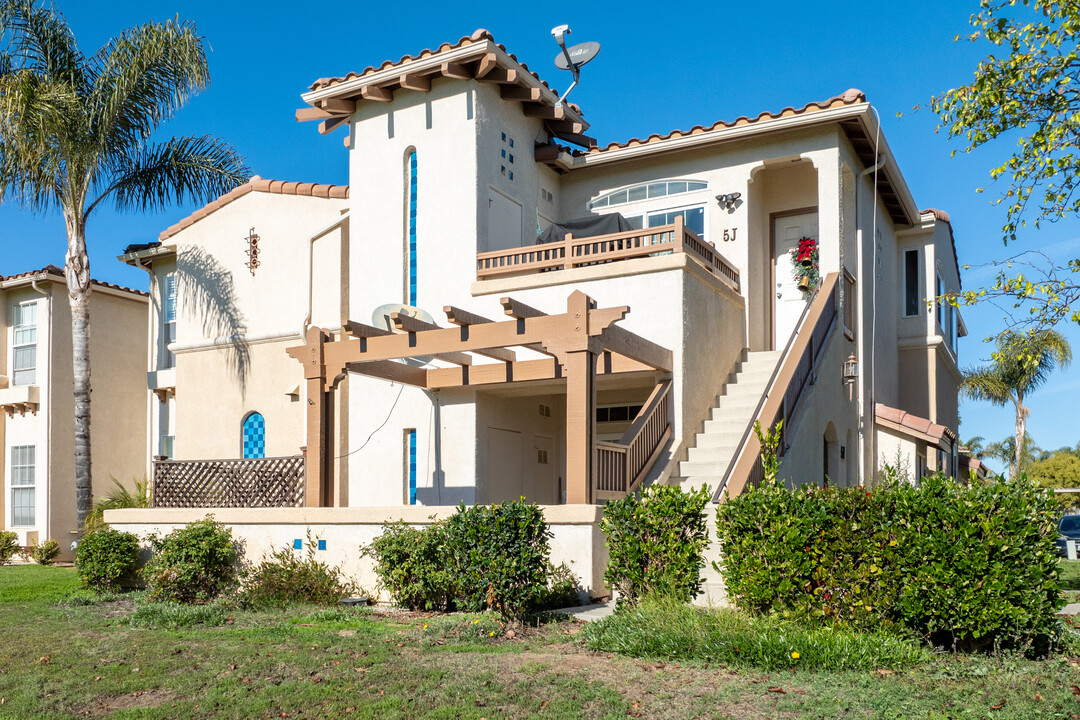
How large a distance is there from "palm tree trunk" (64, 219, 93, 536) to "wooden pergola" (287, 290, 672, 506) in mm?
7029

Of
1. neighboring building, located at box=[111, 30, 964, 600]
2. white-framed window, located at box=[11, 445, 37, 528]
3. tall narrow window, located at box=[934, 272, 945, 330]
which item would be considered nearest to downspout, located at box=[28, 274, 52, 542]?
white-framed window, located at box=[11, 445, 37, 528]

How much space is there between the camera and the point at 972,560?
781 cm

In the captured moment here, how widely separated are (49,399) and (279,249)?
27.3 feet

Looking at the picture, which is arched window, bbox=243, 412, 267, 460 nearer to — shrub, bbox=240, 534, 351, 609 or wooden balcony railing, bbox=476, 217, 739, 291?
wooden balcony railing, bbox=476, 217, 739, 291

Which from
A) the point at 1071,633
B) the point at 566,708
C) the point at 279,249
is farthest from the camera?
the point at 279,249

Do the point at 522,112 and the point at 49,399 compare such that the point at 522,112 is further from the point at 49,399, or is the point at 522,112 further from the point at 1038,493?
the point at 49,399

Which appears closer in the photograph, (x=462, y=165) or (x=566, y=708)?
(x=566, y=708)

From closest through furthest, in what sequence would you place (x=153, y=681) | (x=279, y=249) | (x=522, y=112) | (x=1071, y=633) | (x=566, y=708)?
(x=566, y=708) < (x=153, y=681) < (x=1071, y=633) < (x=522, y=112) < (x=279, y=249)

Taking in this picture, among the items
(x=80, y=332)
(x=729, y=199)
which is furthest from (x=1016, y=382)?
(x=80, y=332)

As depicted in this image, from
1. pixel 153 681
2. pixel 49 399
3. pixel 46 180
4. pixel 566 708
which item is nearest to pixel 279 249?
pixel 46 180

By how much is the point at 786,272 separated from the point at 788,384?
5282 mm

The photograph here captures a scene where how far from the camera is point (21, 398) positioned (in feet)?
75.9

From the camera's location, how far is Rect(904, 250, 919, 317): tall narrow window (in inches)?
845

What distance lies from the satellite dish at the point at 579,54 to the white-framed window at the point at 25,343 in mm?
14369
